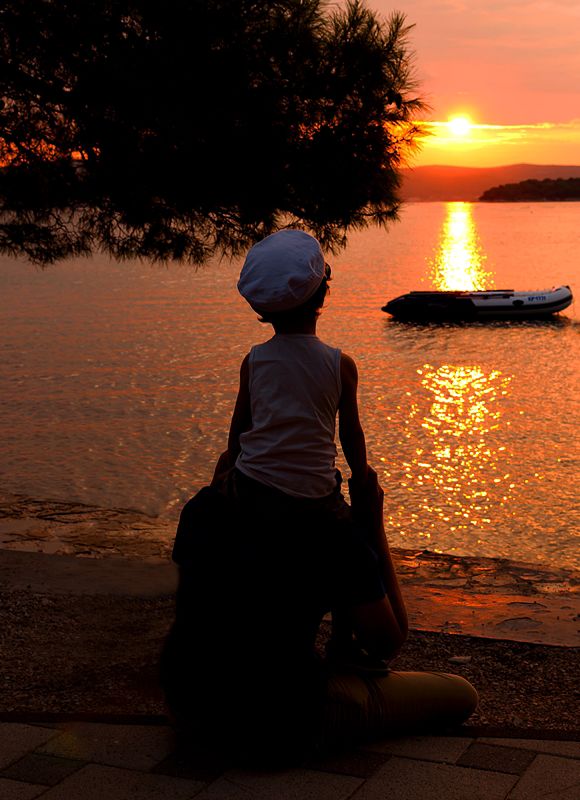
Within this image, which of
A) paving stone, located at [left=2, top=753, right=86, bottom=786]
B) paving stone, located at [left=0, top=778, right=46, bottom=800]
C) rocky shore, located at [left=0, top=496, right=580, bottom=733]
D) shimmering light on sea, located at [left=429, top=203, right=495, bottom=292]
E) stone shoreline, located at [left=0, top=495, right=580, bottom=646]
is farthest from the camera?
shimmering light on sea, located at [left=429, top=203, right=495, bottom=292]

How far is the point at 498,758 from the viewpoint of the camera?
343 cm

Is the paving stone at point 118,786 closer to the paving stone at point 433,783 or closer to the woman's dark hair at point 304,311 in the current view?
the paving stone at point 433,783

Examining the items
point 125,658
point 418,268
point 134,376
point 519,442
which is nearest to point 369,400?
point 519,442

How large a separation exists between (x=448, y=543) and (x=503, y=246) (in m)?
112

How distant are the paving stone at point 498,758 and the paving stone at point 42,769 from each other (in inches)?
50.6

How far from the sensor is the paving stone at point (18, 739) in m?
3.47

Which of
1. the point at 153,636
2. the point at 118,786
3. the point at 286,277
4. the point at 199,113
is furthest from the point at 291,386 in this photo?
the point at 199,113

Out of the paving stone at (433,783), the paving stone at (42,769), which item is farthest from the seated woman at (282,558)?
the paving stone at (42,769)

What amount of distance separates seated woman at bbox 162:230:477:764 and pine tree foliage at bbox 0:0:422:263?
13.7ft

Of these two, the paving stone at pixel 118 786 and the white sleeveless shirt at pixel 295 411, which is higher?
the white sleeveless shirt at pixel 295 411

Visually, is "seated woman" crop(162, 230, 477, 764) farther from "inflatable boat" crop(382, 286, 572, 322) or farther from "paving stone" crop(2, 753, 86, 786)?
"inflatable boat" crop(382, 286, 572, 322)

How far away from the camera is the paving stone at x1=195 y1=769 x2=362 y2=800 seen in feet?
10.5

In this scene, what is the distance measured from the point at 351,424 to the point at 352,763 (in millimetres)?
1142

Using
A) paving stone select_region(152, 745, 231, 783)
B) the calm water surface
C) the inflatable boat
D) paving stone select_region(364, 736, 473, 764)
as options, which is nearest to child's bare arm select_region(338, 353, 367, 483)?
paving stone select_region(364, 736, 473, 764)
